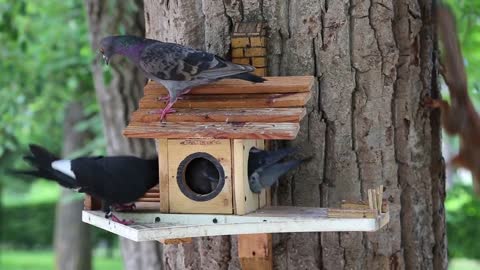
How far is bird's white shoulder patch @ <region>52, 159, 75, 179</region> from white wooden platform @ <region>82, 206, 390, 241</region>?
0.19m

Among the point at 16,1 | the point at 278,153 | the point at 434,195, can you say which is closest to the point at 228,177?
the point at 278,153

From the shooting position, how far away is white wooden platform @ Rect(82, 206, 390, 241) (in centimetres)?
239

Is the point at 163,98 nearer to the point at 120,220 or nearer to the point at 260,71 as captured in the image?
the point at 260,71

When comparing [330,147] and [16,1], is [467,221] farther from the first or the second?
[330,147]

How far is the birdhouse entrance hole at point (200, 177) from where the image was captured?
2682 mm

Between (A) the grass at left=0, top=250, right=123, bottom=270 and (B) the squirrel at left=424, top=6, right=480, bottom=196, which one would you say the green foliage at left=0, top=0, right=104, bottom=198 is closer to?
(B) the squirrel at left=424, top=6, right=480, bottom=196

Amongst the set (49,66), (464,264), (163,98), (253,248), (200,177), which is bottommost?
(464,264)

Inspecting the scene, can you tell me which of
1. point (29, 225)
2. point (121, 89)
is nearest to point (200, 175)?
point (121, 89)

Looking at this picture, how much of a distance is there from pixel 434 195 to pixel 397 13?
72 cm

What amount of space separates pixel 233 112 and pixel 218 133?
0.13m

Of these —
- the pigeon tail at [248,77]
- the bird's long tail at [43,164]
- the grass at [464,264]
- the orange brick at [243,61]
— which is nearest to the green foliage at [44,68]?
the bird's long tail at [43,164]

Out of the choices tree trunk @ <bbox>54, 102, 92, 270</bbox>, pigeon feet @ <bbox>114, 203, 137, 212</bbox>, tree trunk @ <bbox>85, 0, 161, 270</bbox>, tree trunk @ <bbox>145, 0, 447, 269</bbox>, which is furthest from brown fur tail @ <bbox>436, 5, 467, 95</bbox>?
tree trunk @ <bbox>54, 102, 92, 270</bbox>

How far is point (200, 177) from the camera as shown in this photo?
110 inches

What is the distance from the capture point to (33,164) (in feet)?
9.52
